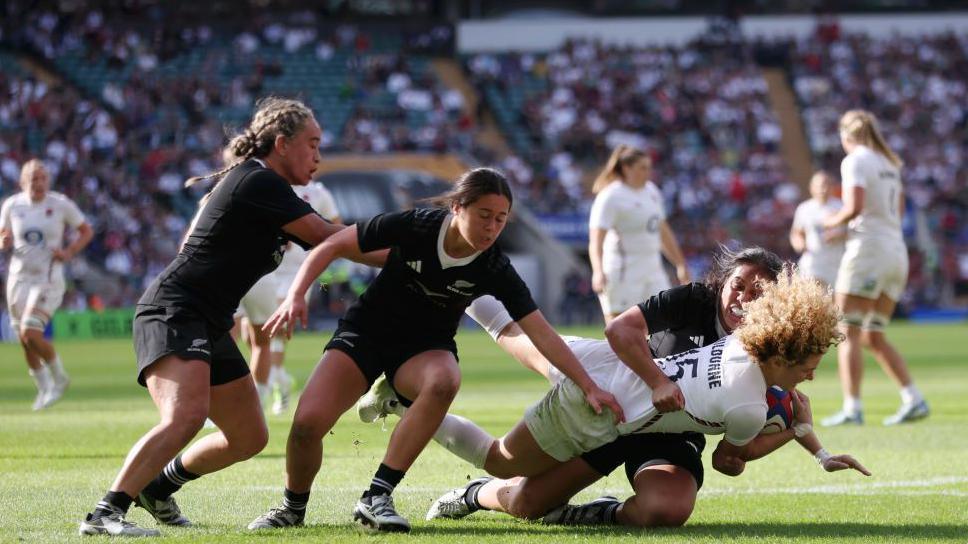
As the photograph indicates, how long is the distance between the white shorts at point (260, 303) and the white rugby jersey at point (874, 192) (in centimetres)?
498

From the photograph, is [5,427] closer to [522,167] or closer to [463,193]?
[463,193]

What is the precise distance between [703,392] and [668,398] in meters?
0.15

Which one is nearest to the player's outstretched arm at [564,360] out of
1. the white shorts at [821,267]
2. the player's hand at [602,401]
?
the player's hand at [602,401]

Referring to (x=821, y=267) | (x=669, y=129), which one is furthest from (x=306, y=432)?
(x=669, y=129)

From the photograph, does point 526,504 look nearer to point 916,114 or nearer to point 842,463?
point 842,463

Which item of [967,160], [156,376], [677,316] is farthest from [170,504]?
[967,160]

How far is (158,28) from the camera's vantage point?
4422 centimetres

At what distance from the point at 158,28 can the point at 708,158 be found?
1673cm

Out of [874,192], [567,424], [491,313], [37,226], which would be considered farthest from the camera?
[37,226]

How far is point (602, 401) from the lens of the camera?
6180mm

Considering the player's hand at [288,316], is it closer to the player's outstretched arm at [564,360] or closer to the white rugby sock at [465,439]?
the player's outstretched arm at [564,360]

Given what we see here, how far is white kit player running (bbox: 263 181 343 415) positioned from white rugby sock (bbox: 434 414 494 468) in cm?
590

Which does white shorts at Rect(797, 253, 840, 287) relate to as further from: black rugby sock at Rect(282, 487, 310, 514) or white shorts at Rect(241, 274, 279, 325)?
black rugby sock at Rect(282, 487, 310, 514)

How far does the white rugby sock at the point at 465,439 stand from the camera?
22.7ft
